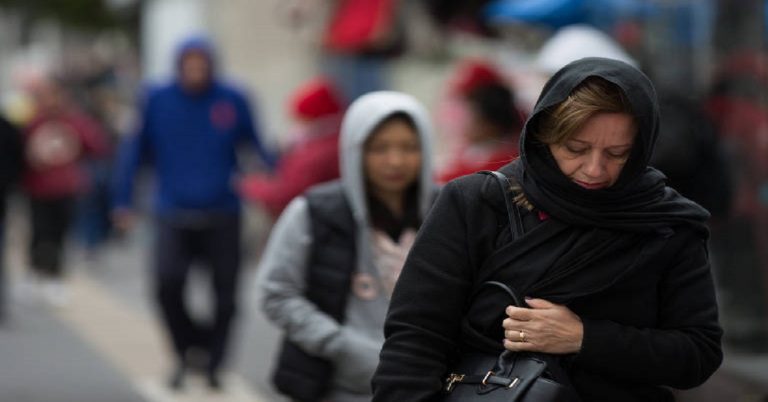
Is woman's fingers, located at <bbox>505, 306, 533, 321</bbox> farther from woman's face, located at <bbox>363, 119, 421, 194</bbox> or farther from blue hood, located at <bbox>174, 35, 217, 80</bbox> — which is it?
blue hood, located at <bbox>174, 35, 217, 80</bbox>

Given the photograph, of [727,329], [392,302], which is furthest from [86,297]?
[392,302]

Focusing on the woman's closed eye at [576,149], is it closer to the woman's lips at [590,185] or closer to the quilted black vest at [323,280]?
the woman's lips at [590,185]

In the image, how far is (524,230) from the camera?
3.36 meters

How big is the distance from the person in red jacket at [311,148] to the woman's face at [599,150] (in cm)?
404

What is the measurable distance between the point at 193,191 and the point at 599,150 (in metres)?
5.80

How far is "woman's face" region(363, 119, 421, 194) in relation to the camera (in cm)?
505

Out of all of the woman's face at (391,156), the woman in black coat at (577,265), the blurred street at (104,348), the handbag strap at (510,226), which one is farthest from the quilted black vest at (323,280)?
the blurred street at (104,348)

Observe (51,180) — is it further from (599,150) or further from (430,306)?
(599,150)

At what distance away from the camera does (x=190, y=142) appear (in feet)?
29.5

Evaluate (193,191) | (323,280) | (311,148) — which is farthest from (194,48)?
(323,280)

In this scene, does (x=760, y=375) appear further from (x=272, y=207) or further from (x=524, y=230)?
(x=524, y=230)

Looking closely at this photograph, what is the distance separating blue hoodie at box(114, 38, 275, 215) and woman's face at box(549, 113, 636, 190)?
574 centimetres

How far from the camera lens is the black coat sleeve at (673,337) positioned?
332 cm

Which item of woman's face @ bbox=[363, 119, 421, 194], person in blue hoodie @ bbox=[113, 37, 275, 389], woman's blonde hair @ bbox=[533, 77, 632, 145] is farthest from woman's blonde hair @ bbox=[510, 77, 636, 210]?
person in blue hoodie @ bbox=[113, 37, 275, 389]
